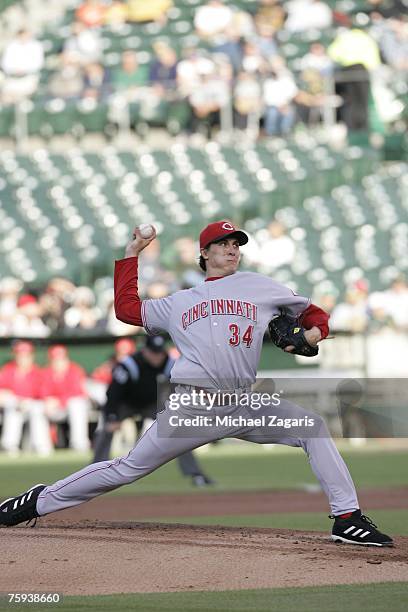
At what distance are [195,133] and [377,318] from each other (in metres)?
5.12

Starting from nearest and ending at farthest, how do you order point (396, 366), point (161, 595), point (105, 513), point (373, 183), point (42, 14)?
point (161, 595)
point (105, 513)
point (396, 366)
point (373, 183)
point (42, 14)

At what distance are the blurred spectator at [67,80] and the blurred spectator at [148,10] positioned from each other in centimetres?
246

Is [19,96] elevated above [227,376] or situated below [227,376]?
above

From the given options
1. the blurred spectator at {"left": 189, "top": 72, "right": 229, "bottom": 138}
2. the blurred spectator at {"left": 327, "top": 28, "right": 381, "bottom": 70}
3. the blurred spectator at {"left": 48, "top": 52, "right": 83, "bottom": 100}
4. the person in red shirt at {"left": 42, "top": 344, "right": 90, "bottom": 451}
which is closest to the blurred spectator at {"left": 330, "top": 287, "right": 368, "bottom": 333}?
the person in red shirt at {"left": 42, "top": 344, "right": 90, "bottom": 451}

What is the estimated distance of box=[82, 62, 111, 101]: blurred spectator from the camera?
2019 cm

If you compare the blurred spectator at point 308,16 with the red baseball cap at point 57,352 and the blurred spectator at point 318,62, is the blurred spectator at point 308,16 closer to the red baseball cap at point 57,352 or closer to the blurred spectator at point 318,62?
the blurred spectator at point 318,62

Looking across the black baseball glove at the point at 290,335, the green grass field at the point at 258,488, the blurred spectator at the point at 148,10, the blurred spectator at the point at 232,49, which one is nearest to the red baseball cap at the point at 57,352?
the green grass field at the point at 258,488

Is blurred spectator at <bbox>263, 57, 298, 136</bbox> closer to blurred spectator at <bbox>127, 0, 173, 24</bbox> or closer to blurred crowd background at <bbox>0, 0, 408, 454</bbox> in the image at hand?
blurred crowd background at <bbox>0, 0, 408, 454</bbox>

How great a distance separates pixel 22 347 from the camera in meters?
16.0

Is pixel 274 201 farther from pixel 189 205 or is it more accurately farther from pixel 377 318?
pixel 377 318

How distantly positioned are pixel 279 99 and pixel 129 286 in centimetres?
1424

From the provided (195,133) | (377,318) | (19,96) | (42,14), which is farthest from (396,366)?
(42,14)

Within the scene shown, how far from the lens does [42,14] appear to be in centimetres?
→ 2384

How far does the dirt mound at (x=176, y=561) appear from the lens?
5.32 m
